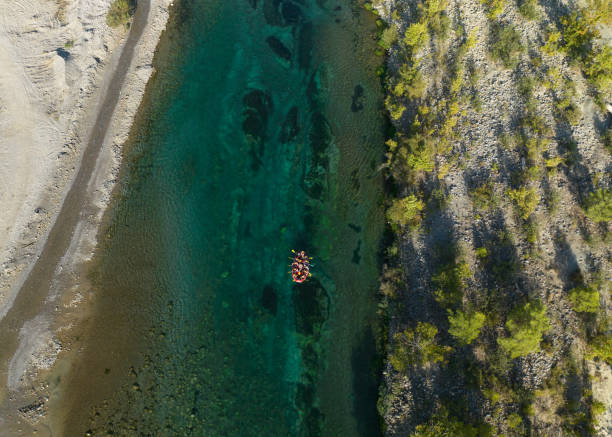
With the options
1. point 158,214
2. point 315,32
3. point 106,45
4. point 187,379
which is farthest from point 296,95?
point 187,379

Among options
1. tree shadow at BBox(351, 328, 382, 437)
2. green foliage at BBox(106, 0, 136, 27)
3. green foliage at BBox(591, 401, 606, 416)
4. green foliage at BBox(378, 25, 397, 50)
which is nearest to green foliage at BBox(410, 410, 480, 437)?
tree shadow at BBox(351, 328, 382, 437)

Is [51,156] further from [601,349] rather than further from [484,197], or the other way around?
[601,349]

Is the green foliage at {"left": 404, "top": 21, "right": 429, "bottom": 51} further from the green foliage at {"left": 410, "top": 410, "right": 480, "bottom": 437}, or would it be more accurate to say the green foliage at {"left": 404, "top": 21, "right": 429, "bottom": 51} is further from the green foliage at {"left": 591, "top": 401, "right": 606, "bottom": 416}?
the green foliage at {"left": 591, "top": 401, "right": 606, "bottom": 416}

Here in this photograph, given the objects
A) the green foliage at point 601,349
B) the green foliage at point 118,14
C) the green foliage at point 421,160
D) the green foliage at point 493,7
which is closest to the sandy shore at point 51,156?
the green foliage at point 118,14

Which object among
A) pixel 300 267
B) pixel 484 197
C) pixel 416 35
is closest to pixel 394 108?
pixel 416 35

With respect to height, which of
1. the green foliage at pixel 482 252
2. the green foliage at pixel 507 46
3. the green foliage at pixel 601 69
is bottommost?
the green foliage at pixel 482 252

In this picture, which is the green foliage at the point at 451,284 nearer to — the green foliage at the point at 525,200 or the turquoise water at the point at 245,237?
the turquoise water at the point at 245,237
